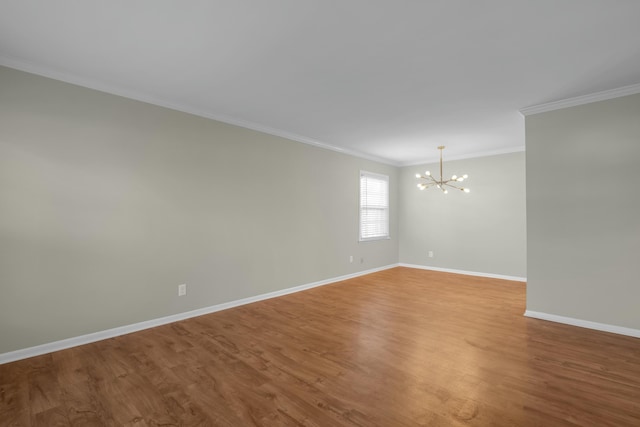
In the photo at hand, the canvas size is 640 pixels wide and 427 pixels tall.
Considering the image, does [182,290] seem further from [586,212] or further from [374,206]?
[586,212]

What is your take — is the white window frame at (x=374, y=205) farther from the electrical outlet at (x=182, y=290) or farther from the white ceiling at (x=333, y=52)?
the electrical outlet at (x=182, y=290)

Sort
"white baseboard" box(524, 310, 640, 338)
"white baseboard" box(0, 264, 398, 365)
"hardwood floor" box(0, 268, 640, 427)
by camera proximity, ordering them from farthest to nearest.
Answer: "white baseboard" box(524, 310, 640, 338)
"white baseboard" box(0, 264, 398, 365)
"hardwood floor" box(0, 268, 640, 427)

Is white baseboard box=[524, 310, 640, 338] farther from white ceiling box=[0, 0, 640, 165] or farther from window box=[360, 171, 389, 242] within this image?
window box=[360, 171, 389, 242]

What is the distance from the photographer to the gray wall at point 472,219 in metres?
5.65

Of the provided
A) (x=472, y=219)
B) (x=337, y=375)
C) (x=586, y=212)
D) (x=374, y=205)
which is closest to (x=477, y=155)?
(x=472, y=219)

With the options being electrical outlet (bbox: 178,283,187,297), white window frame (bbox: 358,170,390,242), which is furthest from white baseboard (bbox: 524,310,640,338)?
electrical outlet (bbox: 178,283,187,297)

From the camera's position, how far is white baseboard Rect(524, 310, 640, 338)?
305 centimetres

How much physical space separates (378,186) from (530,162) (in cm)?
340

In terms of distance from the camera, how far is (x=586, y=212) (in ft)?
10.8

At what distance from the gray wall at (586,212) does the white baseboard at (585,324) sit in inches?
1.7

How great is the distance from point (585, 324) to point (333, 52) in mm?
3968

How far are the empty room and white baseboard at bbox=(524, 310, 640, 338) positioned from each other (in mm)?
16

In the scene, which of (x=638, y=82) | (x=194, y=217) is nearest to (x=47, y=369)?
(x=194, y=217)

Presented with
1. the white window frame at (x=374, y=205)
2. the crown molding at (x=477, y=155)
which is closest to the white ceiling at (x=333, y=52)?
the crown molding at (x=477, y=155)
